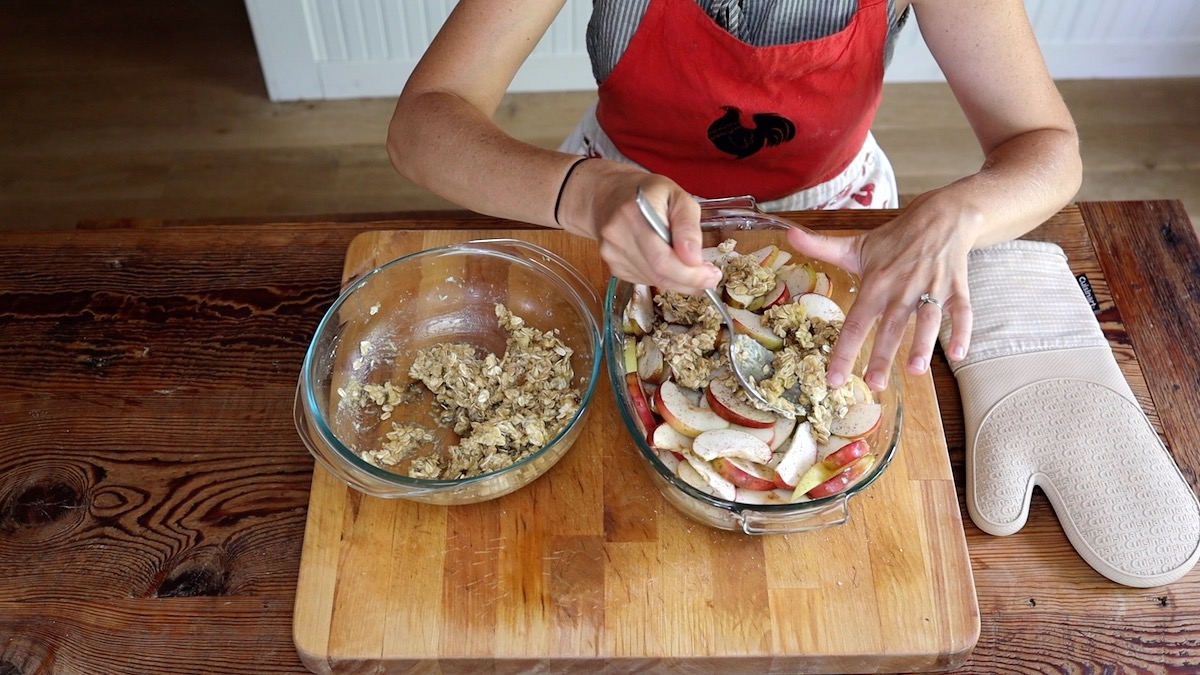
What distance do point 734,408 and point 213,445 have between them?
0.65 meters

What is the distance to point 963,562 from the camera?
96 centimetres

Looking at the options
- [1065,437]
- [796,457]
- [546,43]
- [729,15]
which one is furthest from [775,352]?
[546,43]

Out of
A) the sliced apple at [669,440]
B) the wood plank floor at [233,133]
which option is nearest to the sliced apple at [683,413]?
the sliced apple at [669,440]

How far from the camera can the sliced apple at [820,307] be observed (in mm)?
1049

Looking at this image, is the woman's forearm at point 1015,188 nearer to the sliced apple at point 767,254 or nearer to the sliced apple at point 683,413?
the sliced apple at point 767,254

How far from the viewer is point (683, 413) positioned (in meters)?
0.98

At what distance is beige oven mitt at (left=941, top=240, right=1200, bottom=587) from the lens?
3.27ft

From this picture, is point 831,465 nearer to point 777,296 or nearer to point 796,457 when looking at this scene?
point 796,457

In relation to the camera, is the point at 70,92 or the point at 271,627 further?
the point at 70,92

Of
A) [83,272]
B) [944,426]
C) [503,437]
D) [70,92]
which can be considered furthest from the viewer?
[70,92]

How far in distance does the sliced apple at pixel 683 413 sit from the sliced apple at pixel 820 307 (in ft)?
0.60

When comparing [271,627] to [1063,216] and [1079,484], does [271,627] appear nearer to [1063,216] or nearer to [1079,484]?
[1079,484]

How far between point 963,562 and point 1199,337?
0.53 m

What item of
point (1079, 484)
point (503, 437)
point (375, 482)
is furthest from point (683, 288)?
point (1079, 484)
